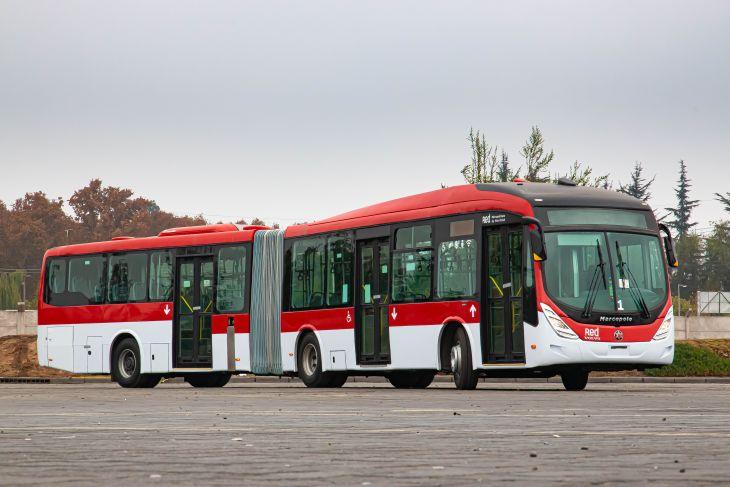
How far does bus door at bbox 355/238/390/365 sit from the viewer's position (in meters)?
26.4

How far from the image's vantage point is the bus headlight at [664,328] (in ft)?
76.5

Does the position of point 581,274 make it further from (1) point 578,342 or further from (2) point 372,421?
(2) point 372,421

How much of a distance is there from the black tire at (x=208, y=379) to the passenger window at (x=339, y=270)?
5.48m

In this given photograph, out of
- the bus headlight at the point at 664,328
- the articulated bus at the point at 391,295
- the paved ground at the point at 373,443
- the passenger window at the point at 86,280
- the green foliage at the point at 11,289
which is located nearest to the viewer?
the paved ground at the point at 373,443

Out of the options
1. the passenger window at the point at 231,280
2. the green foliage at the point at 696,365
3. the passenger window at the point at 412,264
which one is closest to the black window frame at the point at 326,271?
the passenger window at the point at 231,280

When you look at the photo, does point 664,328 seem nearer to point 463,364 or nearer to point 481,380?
point 463,364

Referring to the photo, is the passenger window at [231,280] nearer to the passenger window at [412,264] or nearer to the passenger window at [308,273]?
the passenger window at [308,273]

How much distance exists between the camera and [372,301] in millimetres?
26688

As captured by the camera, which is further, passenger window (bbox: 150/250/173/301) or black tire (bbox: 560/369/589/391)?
passenger window (bbox: 150/250/173/301)

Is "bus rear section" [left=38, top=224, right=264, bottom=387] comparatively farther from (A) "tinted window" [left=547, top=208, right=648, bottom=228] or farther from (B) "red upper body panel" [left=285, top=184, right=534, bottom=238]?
(A) "tinted window" [left=547, top=208, right=648, bottom=228]

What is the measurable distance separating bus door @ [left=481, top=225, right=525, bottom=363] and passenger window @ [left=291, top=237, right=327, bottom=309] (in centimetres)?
522

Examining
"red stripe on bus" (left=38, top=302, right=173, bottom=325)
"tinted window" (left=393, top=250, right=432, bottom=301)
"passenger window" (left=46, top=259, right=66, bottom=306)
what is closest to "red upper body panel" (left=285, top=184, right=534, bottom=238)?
"tinted window" (left=393, top=250, right=432, bottom=301)

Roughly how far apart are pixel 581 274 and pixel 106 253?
44.4ft

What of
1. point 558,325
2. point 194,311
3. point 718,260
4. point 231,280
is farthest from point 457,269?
point 718,260
